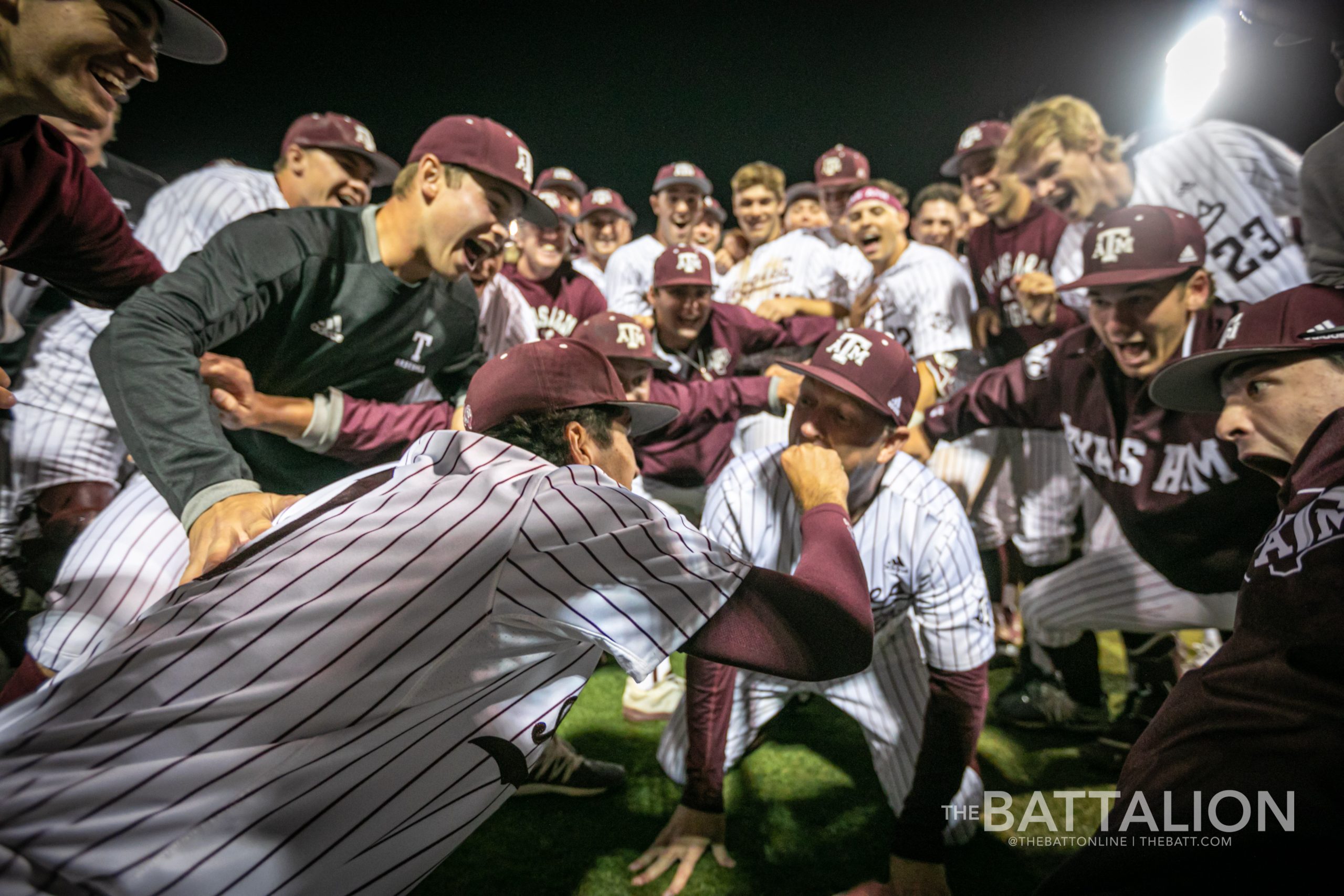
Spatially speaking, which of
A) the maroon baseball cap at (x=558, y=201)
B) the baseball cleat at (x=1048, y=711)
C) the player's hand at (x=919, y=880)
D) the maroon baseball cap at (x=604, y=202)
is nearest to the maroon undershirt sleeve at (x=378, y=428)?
the player's hand at (x=919, y=880)

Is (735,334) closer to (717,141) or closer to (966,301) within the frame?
(966,301)

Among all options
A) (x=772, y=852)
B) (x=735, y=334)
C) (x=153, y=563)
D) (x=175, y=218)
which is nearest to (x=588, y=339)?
(x=735, y=334)

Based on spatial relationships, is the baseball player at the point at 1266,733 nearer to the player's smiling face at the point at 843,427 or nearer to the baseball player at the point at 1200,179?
the player's smiling face at the point at 843,427

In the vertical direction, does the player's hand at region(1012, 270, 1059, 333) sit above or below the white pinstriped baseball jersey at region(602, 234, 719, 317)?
below

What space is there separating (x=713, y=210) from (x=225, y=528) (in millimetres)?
6967

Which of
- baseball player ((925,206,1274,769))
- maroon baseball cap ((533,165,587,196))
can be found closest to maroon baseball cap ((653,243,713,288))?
baseball player ((925,206,1274,769))

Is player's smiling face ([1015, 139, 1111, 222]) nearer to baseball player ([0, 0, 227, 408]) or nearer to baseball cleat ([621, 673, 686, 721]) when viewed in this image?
baseball cleat ([621, 673, 686, 721])

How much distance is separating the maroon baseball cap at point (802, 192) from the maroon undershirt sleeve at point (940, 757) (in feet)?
16.4

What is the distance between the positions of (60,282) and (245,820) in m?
1.66

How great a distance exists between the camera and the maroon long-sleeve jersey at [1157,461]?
2164mm

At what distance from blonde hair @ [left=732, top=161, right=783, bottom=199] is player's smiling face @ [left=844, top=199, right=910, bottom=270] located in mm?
1200

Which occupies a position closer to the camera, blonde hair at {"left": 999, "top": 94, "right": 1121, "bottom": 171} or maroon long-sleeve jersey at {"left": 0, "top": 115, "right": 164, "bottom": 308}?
maroon long-sleeve jersey at {"left": 0, "top": 115, "right": 164, "bottom": 308}

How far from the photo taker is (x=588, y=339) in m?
3.31

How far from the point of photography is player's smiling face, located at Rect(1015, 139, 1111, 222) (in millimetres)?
3637
